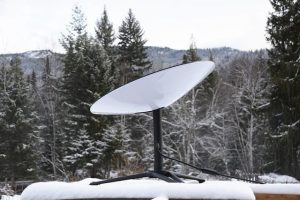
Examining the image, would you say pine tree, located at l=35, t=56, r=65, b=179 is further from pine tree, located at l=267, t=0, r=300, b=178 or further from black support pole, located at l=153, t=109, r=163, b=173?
black support pole, located at l=153, t=109, r=163, b=173

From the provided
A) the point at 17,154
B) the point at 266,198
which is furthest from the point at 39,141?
the point at 266,198

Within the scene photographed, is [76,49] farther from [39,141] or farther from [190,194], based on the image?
[190,194]

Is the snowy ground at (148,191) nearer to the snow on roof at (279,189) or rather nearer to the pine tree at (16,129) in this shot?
the snow on roof at (279,189)

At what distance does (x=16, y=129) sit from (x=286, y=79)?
36.1 feet

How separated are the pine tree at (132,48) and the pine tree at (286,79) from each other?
26.5ft

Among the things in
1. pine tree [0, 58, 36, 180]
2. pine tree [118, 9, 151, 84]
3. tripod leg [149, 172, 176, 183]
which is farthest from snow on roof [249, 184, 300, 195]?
pine tree [118, 9, 151, 84]

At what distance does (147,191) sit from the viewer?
2.12 metres

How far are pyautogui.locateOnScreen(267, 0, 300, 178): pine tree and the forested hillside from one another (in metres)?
0.03

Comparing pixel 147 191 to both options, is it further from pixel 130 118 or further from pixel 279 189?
pixel 130 118

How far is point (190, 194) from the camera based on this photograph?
2.05 m

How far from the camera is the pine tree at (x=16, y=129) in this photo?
17391 millimetres

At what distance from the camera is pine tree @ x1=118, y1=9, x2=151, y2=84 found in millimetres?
21484

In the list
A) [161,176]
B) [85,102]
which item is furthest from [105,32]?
[161,176]

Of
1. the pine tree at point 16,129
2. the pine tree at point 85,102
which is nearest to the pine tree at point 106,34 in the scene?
the pine tree at point 85,102
